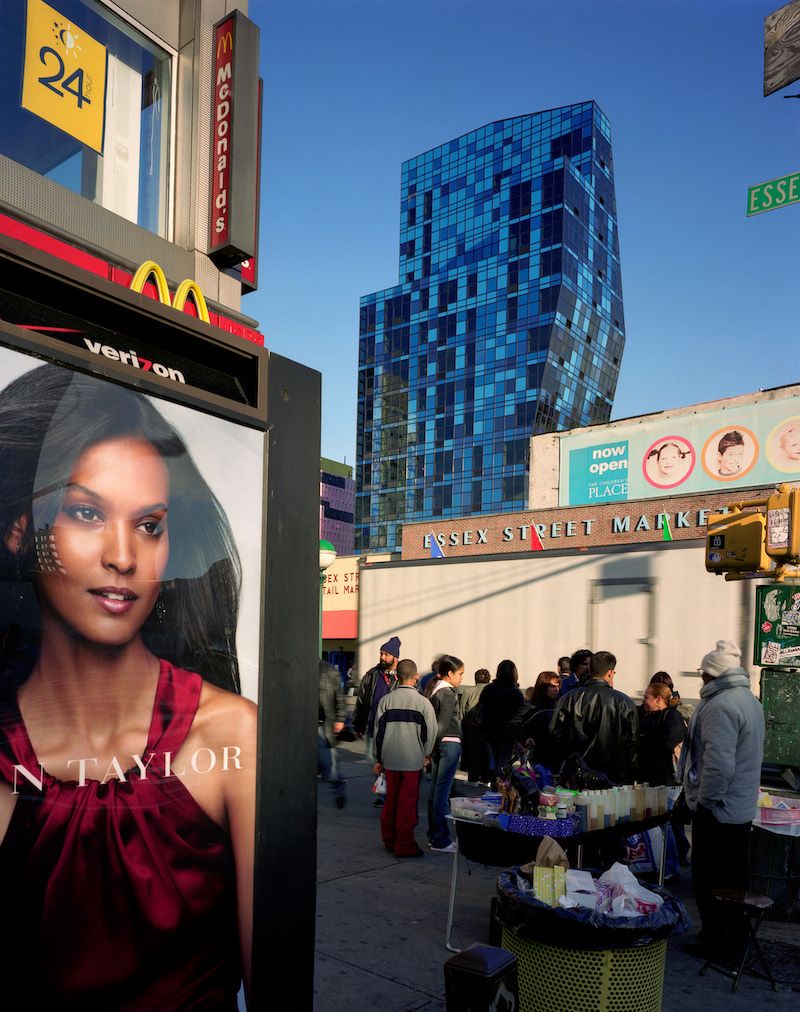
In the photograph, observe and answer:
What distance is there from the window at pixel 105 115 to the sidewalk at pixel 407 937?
553 cm

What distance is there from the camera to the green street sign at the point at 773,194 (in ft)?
24.5

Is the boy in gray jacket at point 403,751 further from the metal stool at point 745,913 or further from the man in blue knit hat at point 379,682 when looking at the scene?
the metal stool at point 745,913

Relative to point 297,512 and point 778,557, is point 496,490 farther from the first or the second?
point 297,512

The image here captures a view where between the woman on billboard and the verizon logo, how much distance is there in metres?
0.08

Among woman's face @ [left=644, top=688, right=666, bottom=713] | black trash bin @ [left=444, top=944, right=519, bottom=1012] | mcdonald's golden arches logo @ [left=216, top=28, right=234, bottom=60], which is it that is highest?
mcdonald's golden arches logo @ [left=216, top=28, right=234, bottom=60]

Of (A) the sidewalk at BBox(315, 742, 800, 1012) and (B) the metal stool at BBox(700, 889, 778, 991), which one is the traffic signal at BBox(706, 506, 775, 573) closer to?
(A) the sidewalk at BBox(315, 742, 800, 1012)

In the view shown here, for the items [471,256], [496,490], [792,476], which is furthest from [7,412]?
[471,256]

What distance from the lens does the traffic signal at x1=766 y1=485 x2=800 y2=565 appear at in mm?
7949

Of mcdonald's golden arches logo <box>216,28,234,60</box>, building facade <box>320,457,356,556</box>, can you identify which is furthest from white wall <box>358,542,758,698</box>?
building facade <box>320,457,356,556</box>

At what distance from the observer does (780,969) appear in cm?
534

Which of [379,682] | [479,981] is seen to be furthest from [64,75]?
[379,682]

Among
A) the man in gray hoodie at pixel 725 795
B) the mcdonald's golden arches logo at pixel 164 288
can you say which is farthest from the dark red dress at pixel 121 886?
the man in gray hoodie at pixel 725 795

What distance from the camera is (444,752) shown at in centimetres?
Result: 847

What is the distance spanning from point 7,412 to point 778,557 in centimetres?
796
